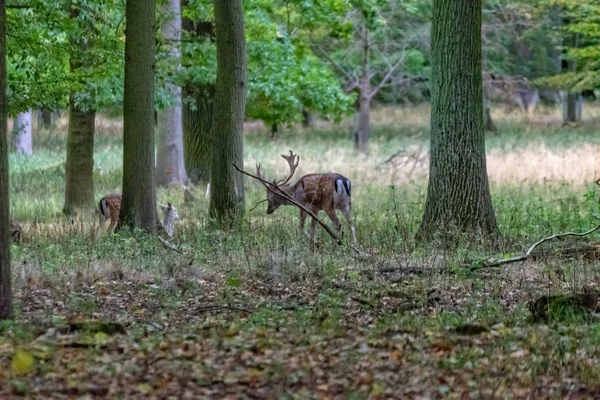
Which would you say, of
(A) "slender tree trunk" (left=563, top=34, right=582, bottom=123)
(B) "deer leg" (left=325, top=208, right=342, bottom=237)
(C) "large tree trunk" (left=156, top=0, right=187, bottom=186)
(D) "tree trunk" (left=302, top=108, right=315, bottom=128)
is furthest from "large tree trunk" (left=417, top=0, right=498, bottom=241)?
(D) "tree trunk" (left=302, top=108, right=315, bottom=128)

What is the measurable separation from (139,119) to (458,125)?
4.31m

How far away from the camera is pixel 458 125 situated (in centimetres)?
1170

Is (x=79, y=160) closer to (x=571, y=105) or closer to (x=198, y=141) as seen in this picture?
(x=198, y=141)

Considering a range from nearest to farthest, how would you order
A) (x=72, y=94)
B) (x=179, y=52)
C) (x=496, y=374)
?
(x=496, y=374) < (x=72, y=94) < (x=179, y=52)

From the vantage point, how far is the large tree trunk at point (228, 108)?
13516mm

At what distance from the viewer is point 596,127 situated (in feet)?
137

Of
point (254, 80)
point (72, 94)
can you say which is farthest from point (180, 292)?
point (254, 80)

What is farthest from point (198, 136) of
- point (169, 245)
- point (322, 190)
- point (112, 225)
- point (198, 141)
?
point (169, 245)

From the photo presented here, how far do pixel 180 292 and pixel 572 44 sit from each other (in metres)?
38.5

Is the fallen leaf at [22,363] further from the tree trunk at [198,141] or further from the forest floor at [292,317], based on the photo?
the tree trunk at [198,141]

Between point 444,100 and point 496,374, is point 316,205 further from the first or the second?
point 496,374

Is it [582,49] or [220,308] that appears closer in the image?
[220,308]

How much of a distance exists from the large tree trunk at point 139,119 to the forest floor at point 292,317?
0.63m

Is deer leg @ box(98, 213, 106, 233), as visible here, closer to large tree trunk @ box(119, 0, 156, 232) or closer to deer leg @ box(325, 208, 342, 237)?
large tree trunk @ box(119, 0, 156, 232)
